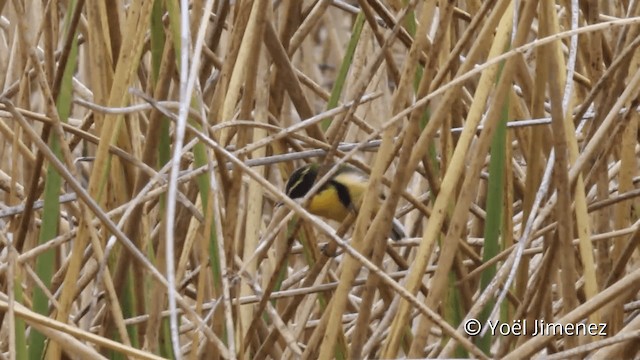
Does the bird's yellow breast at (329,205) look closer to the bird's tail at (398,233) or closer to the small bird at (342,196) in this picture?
the small bird at (342,196)

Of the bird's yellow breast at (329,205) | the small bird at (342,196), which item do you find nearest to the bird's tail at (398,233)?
the small bird at (342,196)

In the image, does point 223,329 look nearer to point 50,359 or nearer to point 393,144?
point 50,359

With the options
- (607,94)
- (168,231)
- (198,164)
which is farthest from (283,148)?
(168,231)

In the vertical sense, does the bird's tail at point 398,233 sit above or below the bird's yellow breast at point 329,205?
below

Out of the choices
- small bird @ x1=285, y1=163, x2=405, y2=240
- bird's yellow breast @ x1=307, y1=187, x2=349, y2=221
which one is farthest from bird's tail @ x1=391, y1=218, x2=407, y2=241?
bird's yellow breast @ x1=307, y1=187, x2=349, y2=221

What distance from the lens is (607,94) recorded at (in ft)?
4.27

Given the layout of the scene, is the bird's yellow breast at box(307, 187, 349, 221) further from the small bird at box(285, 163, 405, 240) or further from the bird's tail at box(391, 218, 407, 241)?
the bird's tail at box(391, 218, 407, 241)

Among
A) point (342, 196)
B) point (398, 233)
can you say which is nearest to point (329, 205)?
point (342, 196)

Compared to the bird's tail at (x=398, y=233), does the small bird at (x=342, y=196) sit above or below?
above

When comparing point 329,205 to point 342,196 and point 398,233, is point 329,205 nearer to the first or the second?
point 342,196

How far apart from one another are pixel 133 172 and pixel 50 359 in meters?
0.29

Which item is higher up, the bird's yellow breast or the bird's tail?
the bird's yellow breast

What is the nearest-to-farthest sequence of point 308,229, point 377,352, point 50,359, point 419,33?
point 419,33 < point 50,359 < point 308,229 < point 377,352

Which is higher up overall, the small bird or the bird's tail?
the small bird
